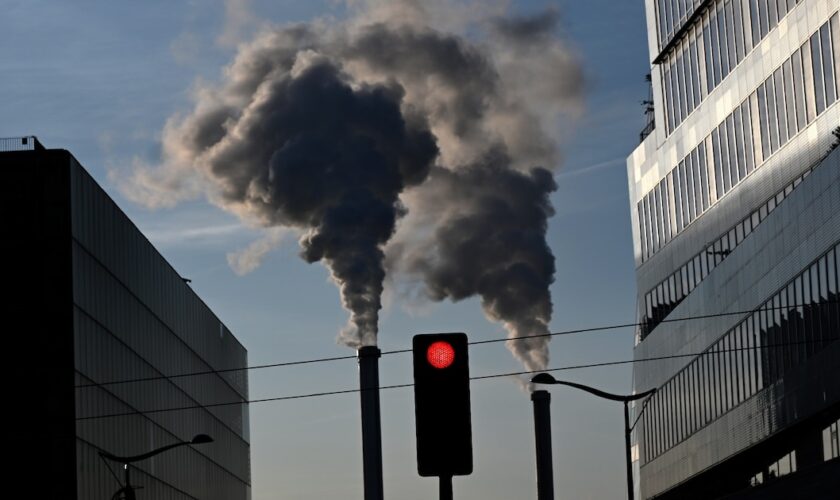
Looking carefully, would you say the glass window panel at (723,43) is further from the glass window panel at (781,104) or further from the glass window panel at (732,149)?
the glass window panel at (781,104)

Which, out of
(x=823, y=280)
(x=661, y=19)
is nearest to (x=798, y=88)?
(x=823, y=280)

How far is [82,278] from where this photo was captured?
204ft

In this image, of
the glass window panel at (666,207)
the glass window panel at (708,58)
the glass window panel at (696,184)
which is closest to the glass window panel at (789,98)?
the glass window panel at (708,58)

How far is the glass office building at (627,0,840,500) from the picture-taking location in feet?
164

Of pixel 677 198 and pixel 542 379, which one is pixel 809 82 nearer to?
pixel 542 379

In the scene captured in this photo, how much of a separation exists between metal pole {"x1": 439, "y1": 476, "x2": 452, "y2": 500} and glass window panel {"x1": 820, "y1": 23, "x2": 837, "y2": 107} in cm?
4197

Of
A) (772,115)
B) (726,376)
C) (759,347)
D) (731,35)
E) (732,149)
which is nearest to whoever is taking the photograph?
(759,347)

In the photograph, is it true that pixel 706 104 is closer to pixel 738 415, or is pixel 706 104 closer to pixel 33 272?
pixel 738 415

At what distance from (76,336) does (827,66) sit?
29594 mm

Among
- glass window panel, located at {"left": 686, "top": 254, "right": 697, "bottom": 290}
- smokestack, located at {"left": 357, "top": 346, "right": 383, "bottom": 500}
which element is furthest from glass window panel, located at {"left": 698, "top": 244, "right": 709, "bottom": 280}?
smokestack, located at {"left": 357, "top": 346, "right": 383, "bottom": 500}

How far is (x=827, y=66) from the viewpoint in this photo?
50.8 metres

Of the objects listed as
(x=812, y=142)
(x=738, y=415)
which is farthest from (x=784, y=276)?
(x=738, y=415)

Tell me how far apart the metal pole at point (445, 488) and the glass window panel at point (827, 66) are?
41968mm

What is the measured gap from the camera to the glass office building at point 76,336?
60.0 meters
